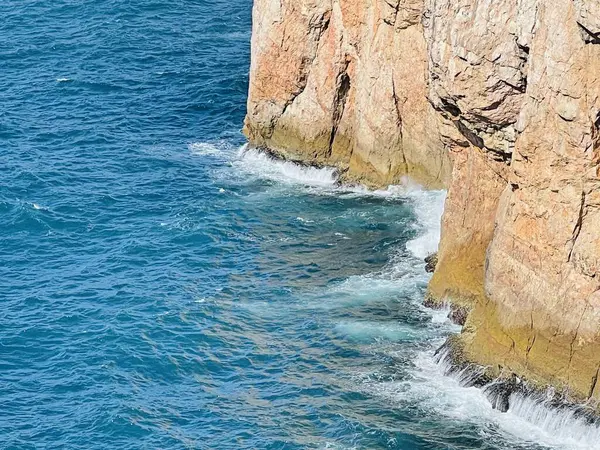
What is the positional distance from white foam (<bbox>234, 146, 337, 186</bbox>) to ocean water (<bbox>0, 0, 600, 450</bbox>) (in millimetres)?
155

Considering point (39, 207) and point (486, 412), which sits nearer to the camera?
point (486, 412)

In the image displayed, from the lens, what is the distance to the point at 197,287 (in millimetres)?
74750

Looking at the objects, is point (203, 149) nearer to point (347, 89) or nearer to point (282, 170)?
point (282, 170)

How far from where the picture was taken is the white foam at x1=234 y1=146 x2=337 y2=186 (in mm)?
88562

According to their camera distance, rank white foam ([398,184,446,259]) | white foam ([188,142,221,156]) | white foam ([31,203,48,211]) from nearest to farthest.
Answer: white foam ([398,184,446,259]), white foam ([31,203,48,211]), white foam ([188,142,221,156])

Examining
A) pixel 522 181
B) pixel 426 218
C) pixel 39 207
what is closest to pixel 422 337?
pixel 522 181

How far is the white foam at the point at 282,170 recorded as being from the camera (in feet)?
291

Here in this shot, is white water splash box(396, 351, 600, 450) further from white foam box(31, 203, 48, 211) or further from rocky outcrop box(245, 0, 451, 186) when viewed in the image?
white foam box(31, 203, 48, 211)

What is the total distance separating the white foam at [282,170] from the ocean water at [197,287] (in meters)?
0.16

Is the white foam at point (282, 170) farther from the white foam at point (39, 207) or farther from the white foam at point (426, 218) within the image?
the white foam at point (39, 207)

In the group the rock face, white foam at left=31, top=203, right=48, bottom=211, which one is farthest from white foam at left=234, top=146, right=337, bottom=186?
white foam at left=31, top=203, right=48, bottom=211

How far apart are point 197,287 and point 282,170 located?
17.8 m

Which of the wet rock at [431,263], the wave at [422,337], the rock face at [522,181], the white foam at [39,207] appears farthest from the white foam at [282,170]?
the white foam at [39,207]

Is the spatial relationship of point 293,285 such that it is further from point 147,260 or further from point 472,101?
point 472,101
